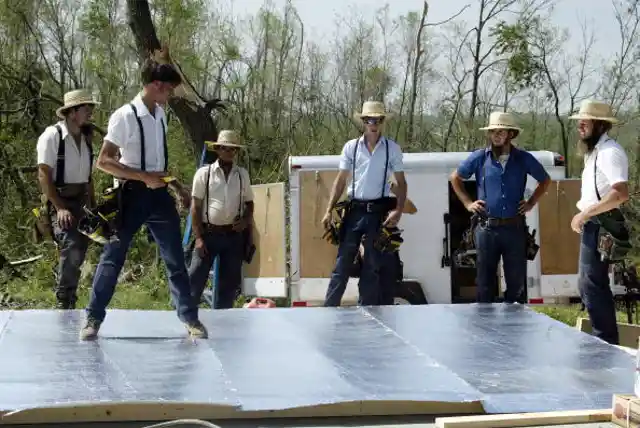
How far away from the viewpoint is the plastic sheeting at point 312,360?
4332 millimetres

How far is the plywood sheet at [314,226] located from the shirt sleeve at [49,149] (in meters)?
2.94

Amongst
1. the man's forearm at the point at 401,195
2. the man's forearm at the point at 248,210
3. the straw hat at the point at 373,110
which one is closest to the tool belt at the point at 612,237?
the man's forearm at the point at 401,195

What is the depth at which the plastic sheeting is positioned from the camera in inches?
171

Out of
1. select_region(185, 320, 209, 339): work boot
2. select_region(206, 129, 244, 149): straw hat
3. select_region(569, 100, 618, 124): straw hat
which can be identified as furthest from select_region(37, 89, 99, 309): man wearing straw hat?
select_region(569, 100, 618, 124): straw hat

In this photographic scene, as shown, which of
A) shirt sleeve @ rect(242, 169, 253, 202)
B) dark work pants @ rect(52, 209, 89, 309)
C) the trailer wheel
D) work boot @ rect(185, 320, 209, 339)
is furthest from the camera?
the trailer wheel

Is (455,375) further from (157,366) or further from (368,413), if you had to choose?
(157,366)

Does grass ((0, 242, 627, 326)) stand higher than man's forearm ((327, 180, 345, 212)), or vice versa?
man's forearm ((327, 180, 345, 212))

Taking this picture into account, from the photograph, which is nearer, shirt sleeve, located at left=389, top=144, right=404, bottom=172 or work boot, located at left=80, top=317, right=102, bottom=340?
work boot, located at left=80, top=317, right=102, bottom=340

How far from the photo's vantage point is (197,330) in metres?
5.70

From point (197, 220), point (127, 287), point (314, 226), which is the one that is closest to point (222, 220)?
point (197, 220)

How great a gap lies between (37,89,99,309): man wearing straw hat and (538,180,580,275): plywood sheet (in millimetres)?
4659

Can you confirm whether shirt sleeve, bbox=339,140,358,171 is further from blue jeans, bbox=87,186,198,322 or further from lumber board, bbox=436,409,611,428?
lumber board, bbox=436,409,611,428

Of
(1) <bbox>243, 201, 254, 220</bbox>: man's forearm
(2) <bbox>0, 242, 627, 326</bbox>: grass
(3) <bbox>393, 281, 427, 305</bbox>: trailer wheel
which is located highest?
(1) <bbox>243, 201, 254, 220</bbox>: man's forearm

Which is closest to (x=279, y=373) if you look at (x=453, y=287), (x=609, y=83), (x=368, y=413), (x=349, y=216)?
(x=368, y=413)
